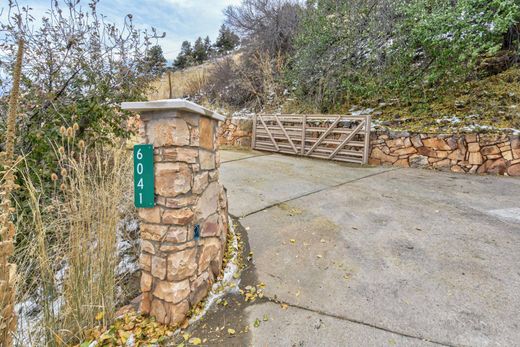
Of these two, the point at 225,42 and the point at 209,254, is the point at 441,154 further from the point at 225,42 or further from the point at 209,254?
the point at 225,42

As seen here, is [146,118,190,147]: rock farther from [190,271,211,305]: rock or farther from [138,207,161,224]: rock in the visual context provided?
[190,271,211,305]: rock

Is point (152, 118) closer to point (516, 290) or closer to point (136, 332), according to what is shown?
point (136, 332)

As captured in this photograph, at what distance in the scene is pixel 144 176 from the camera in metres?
1.48

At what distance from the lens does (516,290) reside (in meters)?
1.72

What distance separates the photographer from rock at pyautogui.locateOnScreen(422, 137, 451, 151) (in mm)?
4821

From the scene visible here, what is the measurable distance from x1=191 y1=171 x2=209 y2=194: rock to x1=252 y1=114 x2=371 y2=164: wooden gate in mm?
4649

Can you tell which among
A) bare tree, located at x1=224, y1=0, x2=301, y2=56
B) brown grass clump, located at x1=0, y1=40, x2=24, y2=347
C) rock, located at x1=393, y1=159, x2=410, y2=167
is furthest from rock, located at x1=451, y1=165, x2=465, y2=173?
bare tree, located at x1=224, y1=0, x2=301, y2=56

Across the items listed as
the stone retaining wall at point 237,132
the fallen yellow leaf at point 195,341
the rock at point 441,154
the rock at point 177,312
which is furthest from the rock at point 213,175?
the stone retaining wall at point 237,132

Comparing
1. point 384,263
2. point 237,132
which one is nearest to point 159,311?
point 384,263

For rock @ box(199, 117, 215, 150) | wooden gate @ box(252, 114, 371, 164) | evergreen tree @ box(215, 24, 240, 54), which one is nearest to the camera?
rock @ box(199, 117, 215, 150)

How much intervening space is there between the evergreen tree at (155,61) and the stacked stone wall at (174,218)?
2036mm

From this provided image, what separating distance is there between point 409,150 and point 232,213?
403cm

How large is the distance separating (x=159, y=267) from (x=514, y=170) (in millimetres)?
5679

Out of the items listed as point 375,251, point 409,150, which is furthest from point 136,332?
point 409,150
